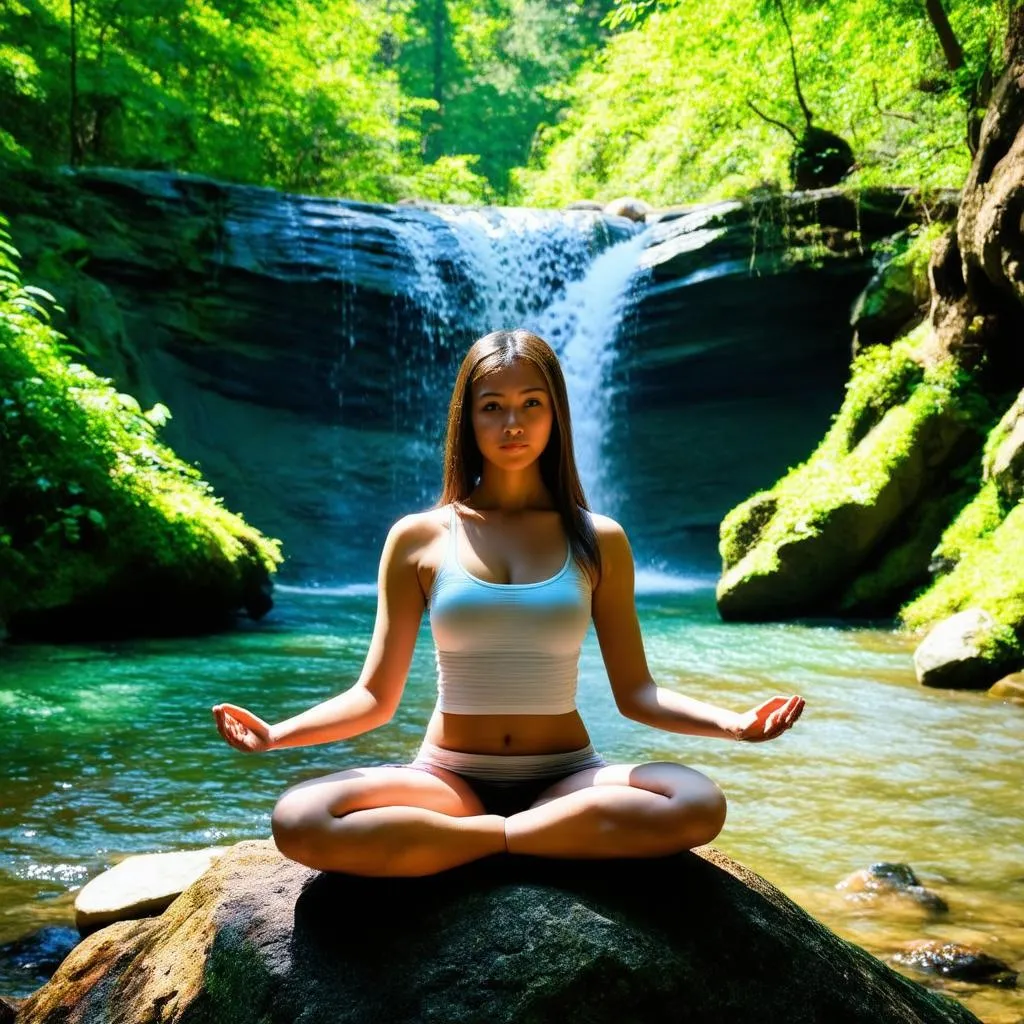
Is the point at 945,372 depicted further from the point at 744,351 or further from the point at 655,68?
the point at 655,68

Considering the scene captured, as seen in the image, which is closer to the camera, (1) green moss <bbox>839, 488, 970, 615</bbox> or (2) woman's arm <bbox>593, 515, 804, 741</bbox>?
(2) woman's arm <bbox>593, 515, 804, 741</bbox>

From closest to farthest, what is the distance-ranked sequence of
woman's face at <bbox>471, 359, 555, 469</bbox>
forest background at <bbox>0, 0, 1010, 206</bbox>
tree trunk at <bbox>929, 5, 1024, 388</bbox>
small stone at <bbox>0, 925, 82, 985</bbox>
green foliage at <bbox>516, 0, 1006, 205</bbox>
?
woman's face at <bbox>471, 359, 555, 469</bbox>
small stone at <bbox>0, 925, 82, 985</bbox>
tree trunk at <bbox>929, 5, 1024, 388</bbox>
green foliage at <bbox>516, 0, 1006, 205</bbox>
forest background at <bbox>0, 0, 1010, 206</bbox>

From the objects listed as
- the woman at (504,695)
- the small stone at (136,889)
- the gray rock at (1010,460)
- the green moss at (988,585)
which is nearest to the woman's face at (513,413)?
the woman at (504,695)

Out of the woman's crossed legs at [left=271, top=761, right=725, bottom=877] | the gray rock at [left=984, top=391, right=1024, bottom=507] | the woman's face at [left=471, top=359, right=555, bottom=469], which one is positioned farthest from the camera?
the gray rock at [left=984, top=391, right=1024, bottom=507]

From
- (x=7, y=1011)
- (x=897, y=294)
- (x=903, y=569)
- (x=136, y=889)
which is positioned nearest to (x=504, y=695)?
(x=7, y=1011)

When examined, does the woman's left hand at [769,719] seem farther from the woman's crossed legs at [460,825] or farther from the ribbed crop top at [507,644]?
the ribbed crop top at [507,644]

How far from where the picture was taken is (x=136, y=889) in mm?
3578

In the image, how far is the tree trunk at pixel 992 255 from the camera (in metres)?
10.4

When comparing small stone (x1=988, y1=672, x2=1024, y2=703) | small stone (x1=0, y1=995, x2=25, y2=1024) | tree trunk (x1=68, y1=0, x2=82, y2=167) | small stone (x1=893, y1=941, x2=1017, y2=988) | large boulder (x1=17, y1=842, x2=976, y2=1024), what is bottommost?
small stone (x1=893, y1=941, x2=1017, y2=988)

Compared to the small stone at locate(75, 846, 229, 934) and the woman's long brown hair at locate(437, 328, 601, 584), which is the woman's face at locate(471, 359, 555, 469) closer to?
the woman's long brown hair at locate(437, 328, 601, 584)

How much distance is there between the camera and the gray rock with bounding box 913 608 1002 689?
26.3 ft

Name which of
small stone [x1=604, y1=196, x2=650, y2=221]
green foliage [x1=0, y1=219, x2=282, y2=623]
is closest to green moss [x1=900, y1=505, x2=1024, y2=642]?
green foliage [x1=0, y1=219, x2=282, y2=623]

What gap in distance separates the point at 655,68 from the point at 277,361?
844 cm

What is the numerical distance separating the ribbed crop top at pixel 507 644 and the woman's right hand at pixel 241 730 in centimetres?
42
